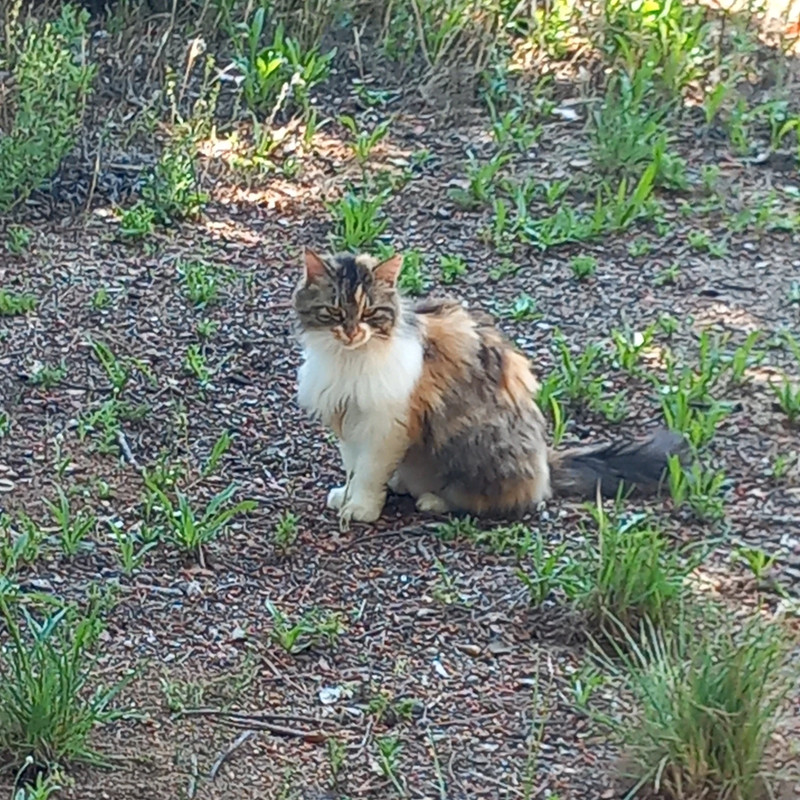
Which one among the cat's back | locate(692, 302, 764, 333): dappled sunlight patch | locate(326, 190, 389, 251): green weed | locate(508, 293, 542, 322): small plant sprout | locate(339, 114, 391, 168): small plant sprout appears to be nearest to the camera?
the cat's back

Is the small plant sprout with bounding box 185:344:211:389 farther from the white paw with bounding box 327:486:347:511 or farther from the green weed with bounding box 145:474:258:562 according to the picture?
the white paw with bounding box 327:486:347:511

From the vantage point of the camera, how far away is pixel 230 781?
3.28m

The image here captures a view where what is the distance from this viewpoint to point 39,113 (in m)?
6.17

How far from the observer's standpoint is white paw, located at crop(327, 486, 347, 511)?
173 inches

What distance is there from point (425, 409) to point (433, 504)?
313 mm

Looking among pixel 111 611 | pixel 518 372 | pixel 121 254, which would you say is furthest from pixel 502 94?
pixel 111 611

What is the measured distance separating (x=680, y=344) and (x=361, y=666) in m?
2.08

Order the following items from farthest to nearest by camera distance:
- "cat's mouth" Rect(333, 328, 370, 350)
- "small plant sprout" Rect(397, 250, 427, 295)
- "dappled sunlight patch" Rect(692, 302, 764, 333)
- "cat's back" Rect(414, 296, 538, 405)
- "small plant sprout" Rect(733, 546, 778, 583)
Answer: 1. "small plant sprout" Rect(397, 250, 427, 295)
2. "dappled sunlight patch" Rect(692, 302, 764, 333)
3. "cat's back" Rect(414, 296, 538, 405)
4. "cat's mouth" Rect(333, 328, 370, 350)
5. "small plant sprout" Rect(733, 546, 778, 583)

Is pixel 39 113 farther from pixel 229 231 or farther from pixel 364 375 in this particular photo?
pixel 364 375

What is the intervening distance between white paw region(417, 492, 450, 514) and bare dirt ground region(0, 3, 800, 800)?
3cm

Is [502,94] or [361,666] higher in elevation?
[502,94]

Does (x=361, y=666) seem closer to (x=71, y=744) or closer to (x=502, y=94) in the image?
(x=71, y=744)

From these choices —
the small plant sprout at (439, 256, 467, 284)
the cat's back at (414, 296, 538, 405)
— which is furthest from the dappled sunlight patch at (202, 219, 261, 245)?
the cat's back at (414, 296, 538, 405)

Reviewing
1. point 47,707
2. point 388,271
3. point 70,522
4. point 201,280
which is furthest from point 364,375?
point 201,280
